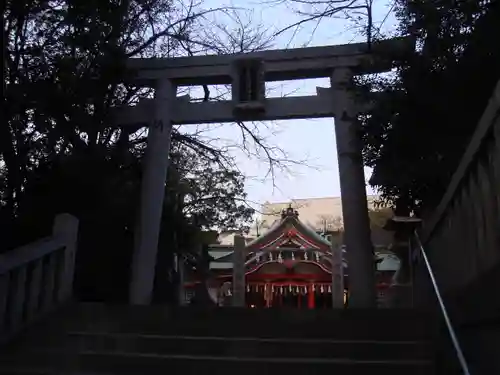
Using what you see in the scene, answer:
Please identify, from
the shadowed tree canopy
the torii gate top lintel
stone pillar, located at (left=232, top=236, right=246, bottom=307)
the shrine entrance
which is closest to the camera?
the shadowed tree canopy

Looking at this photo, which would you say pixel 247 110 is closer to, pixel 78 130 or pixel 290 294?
pixel 78 130

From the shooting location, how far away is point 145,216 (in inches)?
352

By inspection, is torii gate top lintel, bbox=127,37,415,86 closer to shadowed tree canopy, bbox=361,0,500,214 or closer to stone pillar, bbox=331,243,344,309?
shadowed tree canopy, bbox=361,0,500,214

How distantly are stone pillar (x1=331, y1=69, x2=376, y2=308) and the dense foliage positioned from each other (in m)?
2.73

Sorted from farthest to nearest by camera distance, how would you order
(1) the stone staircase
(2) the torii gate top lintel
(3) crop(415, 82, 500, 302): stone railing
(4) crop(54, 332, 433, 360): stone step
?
(2) the torii gate top lintel
(4) crop(54, 332, 433, 360): stone step
(1) the stone staircase
(3) crop(415, 82, 500, 302): stone railing

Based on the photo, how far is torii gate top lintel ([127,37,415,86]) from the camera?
9.08 meters

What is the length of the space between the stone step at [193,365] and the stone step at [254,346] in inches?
5.7

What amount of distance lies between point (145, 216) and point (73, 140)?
180cm

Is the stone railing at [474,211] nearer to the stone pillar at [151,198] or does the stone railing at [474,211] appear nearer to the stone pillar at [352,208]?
the stone pillar at [352,208]

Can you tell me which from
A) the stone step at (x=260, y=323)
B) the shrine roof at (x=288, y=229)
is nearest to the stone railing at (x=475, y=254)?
the stone step at (x=260, y=323)

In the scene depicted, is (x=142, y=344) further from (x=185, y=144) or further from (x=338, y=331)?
(x=185, y=144)

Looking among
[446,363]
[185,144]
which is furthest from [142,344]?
[185,144]

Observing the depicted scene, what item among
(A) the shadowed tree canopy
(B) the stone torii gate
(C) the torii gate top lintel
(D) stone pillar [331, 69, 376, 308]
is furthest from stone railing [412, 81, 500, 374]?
(C) the torii gate top lintel

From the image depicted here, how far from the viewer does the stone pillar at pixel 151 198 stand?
8680 millimetres
